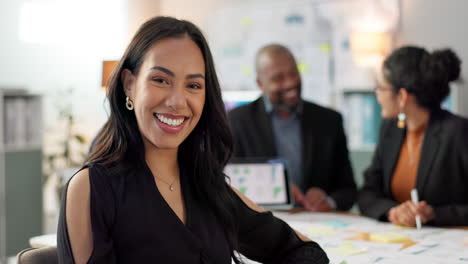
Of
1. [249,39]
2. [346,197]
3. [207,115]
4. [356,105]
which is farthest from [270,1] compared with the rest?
[207,115]

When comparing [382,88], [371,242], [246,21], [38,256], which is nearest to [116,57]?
[246,21]

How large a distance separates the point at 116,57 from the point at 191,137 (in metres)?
3.41

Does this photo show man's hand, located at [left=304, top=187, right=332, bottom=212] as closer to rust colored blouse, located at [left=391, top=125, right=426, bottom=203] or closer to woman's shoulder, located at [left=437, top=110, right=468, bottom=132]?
rust colored blouse, located at [left=391, top=125, right=426, bottom=203]

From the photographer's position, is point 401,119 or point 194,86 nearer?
point 194,86

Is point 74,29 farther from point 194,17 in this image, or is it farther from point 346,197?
point 346,197

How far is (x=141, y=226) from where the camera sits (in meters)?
1.48

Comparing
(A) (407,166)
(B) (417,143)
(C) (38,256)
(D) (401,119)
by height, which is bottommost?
(C) (38,256)

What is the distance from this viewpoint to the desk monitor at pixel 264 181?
9.63 feet

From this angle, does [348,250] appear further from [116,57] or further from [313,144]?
[116,57]

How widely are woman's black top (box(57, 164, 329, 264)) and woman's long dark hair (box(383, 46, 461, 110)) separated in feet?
5.47

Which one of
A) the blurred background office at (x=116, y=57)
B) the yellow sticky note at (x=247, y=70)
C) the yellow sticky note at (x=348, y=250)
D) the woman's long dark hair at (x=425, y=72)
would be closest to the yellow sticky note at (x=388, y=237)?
the yellow sticky note at (x=348, y=250)

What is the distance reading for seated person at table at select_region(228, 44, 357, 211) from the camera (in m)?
3.21

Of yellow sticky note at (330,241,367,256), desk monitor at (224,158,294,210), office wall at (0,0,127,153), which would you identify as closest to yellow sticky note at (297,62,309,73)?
office wall at (0,0,127,153)

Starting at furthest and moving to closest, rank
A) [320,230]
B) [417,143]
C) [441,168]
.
Result: [417,143]
[441,168]
[320,230]
